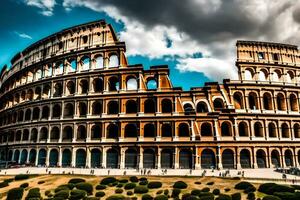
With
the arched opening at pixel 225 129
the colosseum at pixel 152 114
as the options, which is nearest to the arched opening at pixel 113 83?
the colosseum at pixel 152 114

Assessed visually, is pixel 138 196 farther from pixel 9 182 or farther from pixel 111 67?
pixel 111 67

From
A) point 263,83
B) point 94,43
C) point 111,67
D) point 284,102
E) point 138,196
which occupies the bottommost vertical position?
point 138,196

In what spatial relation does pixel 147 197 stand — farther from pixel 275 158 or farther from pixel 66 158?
pixel 275 158

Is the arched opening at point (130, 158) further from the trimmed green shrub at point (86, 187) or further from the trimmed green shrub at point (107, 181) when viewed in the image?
the trimmed green shrub at point (86, 187)

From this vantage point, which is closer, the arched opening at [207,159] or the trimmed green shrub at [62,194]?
→ the trimmed green shrub at [62,194]

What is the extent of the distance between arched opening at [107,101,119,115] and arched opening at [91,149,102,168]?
6864 mm

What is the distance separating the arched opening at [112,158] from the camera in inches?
1575

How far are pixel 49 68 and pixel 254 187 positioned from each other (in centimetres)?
4264

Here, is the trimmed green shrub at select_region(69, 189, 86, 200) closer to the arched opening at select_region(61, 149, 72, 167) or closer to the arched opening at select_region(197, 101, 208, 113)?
the arched opening at select_region(61, 149, 72, 167)

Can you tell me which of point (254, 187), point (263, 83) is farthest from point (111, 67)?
point (254, 187)

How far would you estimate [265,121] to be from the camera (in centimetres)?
4150

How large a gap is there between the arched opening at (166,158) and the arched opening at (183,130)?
3363mm

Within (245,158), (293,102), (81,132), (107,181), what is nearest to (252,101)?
(293,102)

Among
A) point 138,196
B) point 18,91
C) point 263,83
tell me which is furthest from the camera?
point 18,91
